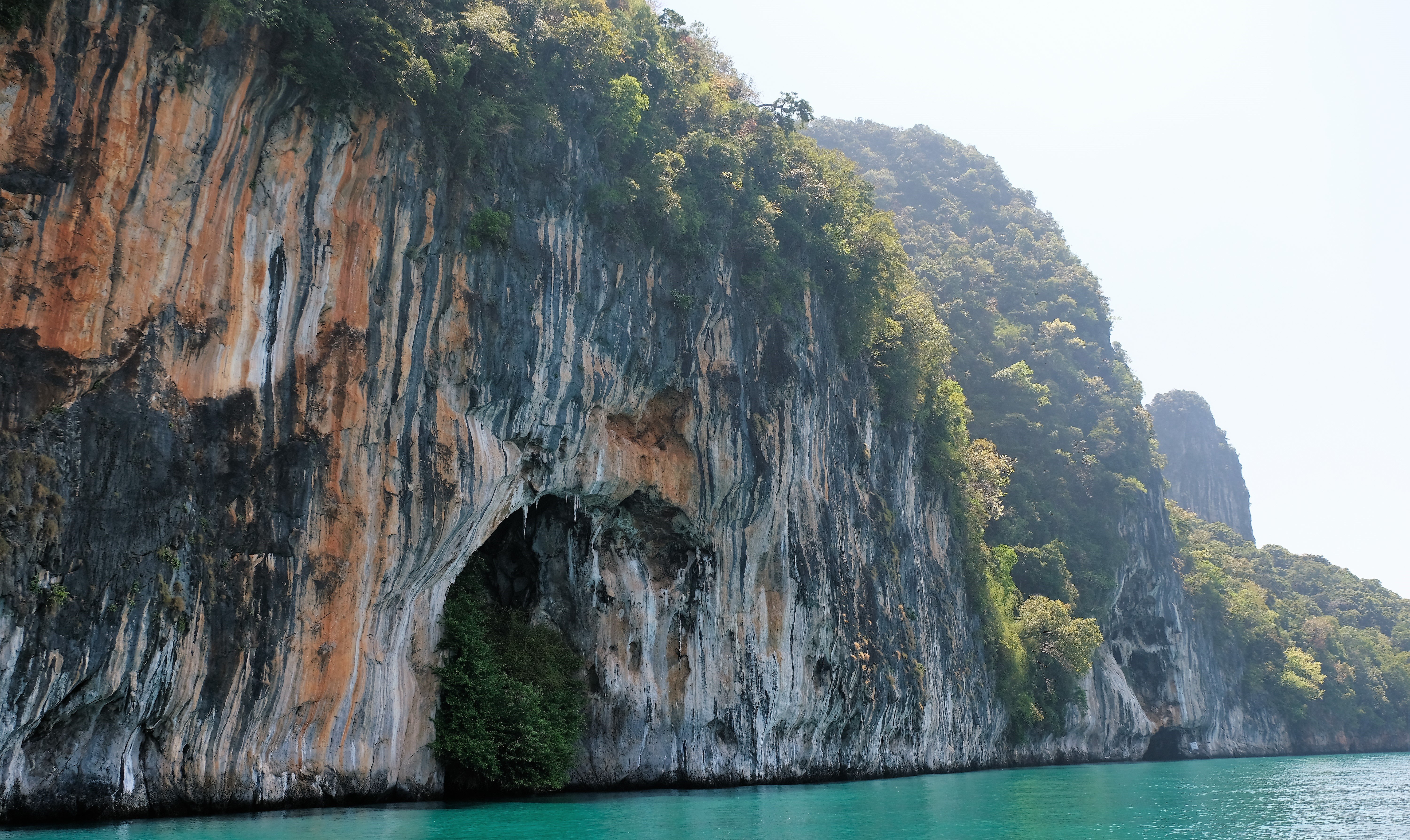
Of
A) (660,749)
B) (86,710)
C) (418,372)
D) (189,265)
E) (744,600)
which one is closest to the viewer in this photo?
(86,710)

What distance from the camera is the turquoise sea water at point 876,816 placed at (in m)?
13.4

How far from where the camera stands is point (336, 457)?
666 inches

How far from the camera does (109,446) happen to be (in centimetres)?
1377

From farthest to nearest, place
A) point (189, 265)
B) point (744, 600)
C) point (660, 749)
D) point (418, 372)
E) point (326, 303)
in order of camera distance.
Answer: point (744, 600)
point (660, 749)
point (418, 372)
point (326, 303)
point (189, 265)

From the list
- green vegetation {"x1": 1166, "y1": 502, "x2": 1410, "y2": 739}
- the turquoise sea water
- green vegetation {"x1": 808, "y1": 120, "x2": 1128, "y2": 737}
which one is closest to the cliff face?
the turquoise sea water

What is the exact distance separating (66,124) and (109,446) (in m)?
4.48

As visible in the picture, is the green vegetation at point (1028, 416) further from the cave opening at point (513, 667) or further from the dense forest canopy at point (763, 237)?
the cave opening at point (513, 667)

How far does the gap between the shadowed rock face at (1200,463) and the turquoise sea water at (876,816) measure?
69725mm

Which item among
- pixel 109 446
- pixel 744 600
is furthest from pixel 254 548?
pixel 744 600

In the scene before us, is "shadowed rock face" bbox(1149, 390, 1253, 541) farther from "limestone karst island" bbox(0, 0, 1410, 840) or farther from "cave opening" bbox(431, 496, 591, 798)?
"cave opening" bbox(431, 496, 591, 798)

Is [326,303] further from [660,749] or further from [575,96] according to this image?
[660,749]

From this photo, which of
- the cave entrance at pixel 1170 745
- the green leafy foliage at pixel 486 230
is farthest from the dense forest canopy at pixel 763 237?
the cave entrance at pixel 1170 745

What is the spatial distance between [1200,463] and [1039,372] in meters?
48.6

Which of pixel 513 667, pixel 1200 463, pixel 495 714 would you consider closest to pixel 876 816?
pixel 495 714
